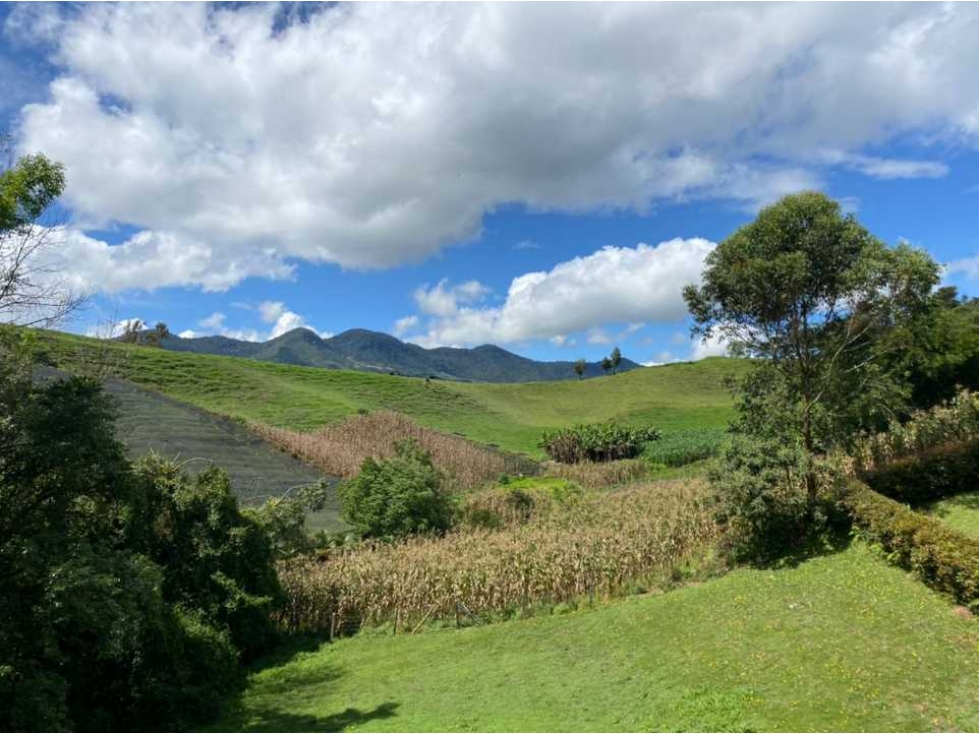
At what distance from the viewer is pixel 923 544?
13.0 meters

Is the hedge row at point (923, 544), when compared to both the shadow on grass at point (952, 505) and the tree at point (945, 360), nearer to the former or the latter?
the shadow on grass at point (952, 505)

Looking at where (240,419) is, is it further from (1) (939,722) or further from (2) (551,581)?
(1) (939,722)

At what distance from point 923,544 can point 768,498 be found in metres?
3.79

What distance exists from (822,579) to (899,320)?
25.7 ft

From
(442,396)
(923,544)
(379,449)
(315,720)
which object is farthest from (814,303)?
(442,396)

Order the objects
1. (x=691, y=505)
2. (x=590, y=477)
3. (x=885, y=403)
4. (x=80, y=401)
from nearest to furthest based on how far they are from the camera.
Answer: (x=80, y=401), (x=885, y=403), (x=691, y=505), (x=590, y=477)

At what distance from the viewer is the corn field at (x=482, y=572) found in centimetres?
1720

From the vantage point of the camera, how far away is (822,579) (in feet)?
46.4

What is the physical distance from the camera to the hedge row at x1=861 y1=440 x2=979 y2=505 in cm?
1745

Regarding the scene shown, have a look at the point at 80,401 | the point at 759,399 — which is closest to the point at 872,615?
the point at 759,399

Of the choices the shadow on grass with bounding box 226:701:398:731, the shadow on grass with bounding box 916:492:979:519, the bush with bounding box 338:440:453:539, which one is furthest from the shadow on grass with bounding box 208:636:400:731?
the shadow on grass with bounding box 916:492:979:519

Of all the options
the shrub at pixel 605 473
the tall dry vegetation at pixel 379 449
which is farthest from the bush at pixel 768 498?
the shrub at pixel 605 473

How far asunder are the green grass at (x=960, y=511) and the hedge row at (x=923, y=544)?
6.05 ft

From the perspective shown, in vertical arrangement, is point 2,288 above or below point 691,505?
above
